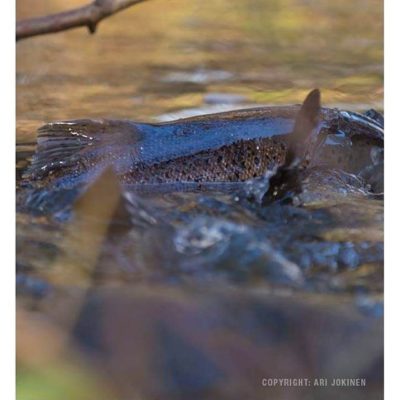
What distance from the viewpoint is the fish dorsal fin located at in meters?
1.10

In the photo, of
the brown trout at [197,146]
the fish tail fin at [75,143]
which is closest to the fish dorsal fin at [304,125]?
the brown trout at [197,146]

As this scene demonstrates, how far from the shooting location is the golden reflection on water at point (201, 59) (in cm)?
113

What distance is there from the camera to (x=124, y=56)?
123 centimetres

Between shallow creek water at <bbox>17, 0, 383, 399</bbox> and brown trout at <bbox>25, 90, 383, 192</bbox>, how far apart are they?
0.03 metres

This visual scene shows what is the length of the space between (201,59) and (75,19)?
39 cm

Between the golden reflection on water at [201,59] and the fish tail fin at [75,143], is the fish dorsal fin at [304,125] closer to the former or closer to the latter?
the golden reflection on water at [201,59]

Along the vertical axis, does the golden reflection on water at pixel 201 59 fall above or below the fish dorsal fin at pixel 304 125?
above

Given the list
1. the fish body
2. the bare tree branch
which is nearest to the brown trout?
the fish body

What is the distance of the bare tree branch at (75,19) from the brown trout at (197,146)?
0.81ft

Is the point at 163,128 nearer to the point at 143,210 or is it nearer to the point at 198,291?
the point at 143,210

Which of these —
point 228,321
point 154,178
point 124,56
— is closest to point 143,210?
point 154,178

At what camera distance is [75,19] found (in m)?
0.86

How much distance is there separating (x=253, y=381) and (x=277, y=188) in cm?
33

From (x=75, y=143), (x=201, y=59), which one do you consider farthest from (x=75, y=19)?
(x=201, y=59)
